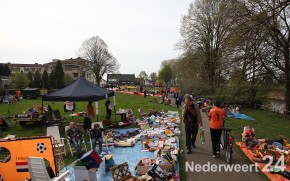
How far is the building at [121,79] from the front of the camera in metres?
107

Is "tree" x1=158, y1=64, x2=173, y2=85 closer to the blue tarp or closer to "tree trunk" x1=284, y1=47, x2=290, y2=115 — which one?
"tree trunk" x1=284, y1=47, x2=290, y2=115

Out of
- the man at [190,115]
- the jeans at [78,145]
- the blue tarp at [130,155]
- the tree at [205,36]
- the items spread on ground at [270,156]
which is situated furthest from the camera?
the tree at [205,36]

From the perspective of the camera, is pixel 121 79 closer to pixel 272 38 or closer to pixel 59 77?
pixel 59 77

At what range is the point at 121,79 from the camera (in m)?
112

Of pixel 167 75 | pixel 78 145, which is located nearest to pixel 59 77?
pixel 167 75

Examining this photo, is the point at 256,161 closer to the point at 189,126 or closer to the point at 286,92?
the point at 189,126

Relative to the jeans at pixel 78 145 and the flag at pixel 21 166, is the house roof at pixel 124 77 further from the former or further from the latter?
the flag at pixel 21 166

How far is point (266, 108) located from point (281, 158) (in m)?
19.2

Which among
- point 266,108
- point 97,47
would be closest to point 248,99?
point 266,108

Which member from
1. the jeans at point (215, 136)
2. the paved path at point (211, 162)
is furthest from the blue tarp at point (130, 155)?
the jeans at point (215, 136)

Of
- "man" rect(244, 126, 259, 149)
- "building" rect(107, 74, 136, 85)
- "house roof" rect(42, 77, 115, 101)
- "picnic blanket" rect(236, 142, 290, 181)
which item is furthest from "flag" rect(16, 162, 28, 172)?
"building" rect(107, 74, 136, 85)

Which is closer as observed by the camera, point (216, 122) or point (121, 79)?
point (216, 122)

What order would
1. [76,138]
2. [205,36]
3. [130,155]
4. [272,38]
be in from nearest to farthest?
[130,155]
[76,138]
[272,38]
[205,36]

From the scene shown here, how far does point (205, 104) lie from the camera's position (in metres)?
24.5
